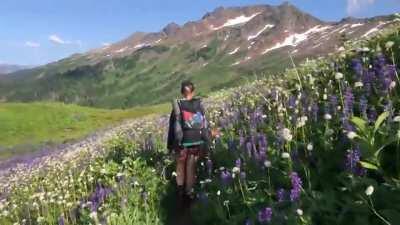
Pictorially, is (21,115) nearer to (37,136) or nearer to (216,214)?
(37,136)

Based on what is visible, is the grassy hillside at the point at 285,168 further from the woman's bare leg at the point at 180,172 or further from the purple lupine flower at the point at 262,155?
the woman's bare leg at the point at 180,172

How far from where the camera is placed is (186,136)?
1150 cm

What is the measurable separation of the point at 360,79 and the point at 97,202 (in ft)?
17.5

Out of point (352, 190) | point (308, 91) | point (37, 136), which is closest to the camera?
point (352, 190)

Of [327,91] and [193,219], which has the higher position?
[327,91]

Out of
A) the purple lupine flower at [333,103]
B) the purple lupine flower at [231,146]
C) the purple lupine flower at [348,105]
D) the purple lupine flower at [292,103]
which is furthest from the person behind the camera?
the purple lupine flower at [231,146]

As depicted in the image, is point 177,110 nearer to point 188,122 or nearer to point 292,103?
point 188,122

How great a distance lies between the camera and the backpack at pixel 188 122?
11422mm

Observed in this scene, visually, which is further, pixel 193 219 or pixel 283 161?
pixel 193 219

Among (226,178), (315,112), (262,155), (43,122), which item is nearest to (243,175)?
(262,155)

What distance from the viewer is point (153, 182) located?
11711 millimetres

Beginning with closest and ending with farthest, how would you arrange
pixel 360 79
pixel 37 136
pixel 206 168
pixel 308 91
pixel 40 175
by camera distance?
pixel 360 79 < pixel 308 91 < pixel 206 168 < pixel 40 175 < pixel 37 136

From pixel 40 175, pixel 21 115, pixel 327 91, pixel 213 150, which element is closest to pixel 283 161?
pixel 327 91

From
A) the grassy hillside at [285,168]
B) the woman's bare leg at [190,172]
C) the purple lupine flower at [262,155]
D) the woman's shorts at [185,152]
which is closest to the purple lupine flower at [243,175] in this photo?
the grassy hillside at [285,168]
